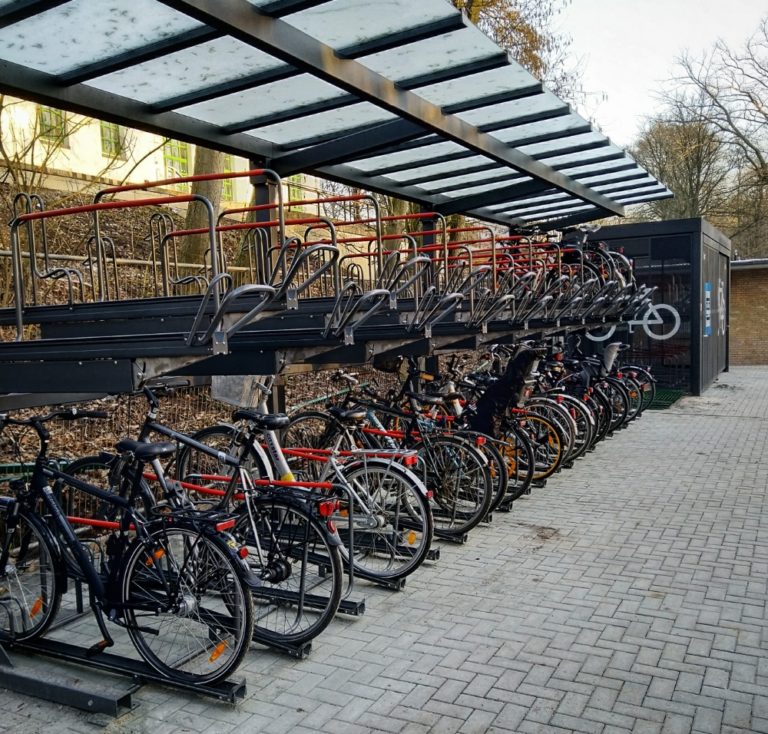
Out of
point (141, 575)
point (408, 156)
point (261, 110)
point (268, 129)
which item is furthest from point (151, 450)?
point (408, 156)

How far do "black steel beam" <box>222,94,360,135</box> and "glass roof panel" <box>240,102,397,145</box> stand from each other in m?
0.11

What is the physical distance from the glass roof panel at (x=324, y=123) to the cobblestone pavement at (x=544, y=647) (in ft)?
11.6

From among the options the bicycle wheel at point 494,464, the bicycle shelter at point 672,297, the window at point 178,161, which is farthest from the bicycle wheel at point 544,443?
the window at point 178,161

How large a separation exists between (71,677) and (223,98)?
3.93 meters

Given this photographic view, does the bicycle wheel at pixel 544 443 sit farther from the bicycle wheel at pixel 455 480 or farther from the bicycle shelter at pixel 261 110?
the bicycle wheel at pixel 455 480

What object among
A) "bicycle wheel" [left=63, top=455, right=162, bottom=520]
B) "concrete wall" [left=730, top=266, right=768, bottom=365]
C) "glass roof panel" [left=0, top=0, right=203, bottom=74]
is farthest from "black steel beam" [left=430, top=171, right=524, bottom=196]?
"concrete wall" [left=730, top=266, right=768, bottom=365]

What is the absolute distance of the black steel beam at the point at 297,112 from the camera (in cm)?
595

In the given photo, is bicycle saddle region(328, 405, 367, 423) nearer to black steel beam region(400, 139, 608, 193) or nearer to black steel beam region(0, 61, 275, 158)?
black steel beam region(0, 61, 275, 158)

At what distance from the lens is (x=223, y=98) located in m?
5.64

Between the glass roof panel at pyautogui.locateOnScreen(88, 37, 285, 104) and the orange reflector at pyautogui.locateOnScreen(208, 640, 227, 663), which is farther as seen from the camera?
the glass roof panel at pyautogui.locateOnScreen(88, 37, 285, 104)

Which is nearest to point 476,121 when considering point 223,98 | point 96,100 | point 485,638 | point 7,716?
point 223,98

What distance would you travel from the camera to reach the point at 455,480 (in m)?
→ 6.14

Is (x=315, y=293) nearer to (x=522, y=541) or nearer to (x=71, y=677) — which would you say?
(x=522, y=541)

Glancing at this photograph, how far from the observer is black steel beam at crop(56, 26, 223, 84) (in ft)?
14.5
